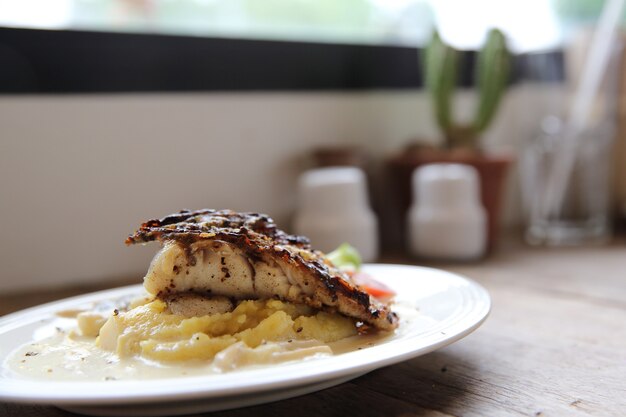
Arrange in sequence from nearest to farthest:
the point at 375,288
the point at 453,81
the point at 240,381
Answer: the point at 240,381, the point at 375,288, the point at 453,81

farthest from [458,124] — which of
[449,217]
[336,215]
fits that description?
[336,215]

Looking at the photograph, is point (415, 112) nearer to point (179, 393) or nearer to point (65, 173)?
point (65, 173)

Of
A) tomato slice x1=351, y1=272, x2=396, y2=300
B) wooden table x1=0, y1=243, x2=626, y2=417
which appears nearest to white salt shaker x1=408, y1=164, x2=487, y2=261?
wooden table x1=0, y1=243, x2=626, y2=417

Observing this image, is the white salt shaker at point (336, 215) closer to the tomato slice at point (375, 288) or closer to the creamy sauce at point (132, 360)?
the tomato slice at point (375, 288)

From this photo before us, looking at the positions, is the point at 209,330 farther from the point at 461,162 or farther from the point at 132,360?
the point at 461,162

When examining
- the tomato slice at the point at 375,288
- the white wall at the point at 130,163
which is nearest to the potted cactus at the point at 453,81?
the white wall at the point at 130,163

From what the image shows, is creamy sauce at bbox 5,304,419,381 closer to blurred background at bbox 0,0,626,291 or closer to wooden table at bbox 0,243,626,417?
wooden table at bbox 0,243,626,417
